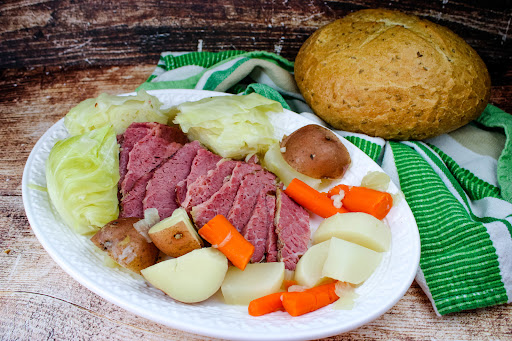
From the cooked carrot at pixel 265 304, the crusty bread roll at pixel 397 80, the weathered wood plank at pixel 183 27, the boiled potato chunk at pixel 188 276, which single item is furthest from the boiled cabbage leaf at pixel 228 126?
the weathered wood plank at pixel 183 27

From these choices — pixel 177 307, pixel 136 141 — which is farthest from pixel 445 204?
pixel 136 141

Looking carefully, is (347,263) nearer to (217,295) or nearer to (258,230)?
(258,230)

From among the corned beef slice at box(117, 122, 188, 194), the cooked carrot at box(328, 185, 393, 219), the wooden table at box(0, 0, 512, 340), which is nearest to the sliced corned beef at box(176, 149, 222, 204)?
the corned beef slice at box(117, 122, 188, 194)

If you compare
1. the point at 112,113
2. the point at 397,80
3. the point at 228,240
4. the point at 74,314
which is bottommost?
the point at 74,314

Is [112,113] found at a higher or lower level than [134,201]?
higher

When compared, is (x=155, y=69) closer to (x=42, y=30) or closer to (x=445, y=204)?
(x=42, y=30)

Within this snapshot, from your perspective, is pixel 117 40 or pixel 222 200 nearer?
pixel 222 200

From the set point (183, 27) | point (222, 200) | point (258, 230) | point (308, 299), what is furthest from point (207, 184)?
point (183, 27)
